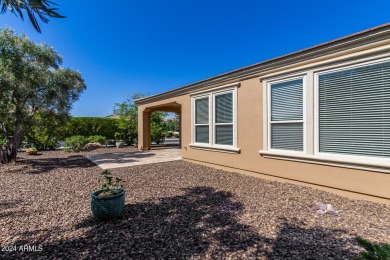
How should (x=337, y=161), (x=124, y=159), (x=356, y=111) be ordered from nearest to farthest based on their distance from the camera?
1. (x=356, y=111)
2. (x=337, y=161)
3. (x=124, y=159)

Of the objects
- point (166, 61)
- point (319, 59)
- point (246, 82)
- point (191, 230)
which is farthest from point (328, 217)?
point (166, 61)

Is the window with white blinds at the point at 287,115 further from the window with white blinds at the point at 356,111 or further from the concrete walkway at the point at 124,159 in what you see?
the concrete walkway at the point at 124,159

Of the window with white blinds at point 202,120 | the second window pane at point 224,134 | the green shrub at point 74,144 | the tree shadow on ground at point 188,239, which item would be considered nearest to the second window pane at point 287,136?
the second window pane at point 224,134

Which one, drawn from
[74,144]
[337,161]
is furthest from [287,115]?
[74,144]

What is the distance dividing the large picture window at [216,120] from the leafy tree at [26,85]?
6.01 meters

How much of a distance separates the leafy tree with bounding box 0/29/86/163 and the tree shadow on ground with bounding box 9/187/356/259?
7167mm

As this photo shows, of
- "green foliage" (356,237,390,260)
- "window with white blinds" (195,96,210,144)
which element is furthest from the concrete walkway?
"green foliage" (356,237,390,260)

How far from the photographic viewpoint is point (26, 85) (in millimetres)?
7547

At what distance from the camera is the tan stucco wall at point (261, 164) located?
3.98m

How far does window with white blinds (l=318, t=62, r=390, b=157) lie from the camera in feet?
12.6

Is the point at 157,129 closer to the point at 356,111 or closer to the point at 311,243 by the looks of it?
the point at 356,111

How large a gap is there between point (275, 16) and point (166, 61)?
949 centimetres

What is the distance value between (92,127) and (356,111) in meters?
17.0

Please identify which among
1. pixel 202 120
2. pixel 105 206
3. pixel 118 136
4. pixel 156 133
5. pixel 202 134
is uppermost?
pixel 202 120
